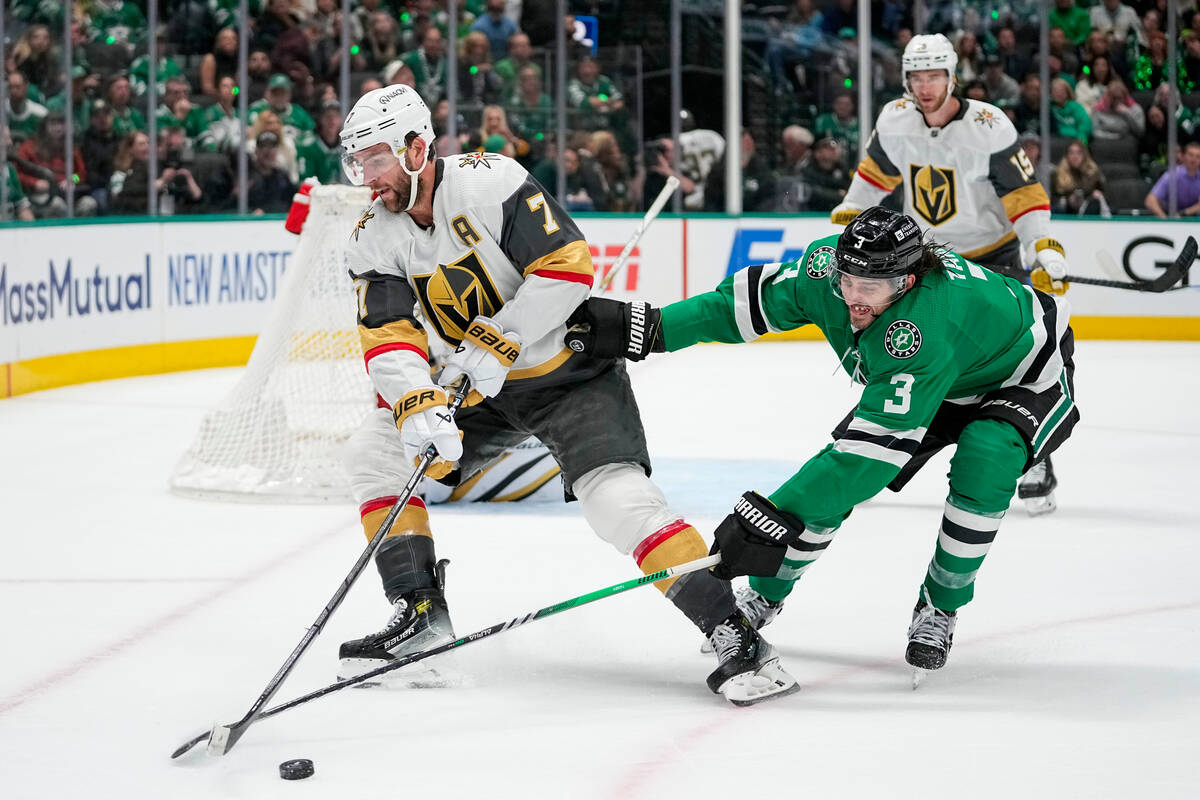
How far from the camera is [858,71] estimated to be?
31.8 ft

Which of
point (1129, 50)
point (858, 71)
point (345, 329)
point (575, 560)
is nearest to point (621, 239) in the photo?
point (858, 71)

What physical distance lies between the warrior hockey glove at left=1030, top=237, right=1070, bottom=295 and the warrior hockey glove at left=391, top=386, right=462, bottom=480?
227cm

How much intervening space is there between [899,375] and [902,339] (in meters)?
0.06

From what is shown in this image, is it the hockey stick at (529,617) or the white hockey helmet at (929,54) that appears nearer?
the hockey stick at (529,617)

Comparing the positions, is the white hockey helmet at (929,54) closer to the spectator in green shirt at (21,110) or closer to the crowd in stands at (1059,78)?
the spectator in green shirt at (21,110)

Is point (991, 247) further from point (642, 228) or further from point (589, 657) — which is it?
point (589, 657)

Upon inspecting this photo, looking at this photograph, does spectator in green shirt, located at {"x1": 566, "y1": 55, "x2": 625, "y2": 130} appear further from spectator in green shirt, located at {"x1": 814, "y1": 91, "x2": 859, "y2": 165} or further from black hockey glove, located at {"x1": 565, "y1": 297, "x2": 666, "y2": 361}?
black hockey glove, located at {"x1": 565, "y1": 297, "x2": 666, "y2": 361}

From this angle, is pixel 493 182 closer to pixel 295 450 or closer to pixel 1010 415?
pixel 1010 415

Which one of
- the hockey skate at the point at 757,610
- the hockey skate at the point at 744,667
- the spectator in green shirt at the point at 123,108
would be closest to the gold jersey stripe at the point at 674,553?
the hockey skate at the point at 744,667

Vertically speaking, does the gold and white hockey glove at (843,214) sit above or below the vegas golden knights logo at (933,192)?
below

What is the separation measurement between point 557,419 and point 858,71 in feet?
23.9

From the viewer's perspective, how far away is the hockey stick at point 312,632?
2471 millimetres

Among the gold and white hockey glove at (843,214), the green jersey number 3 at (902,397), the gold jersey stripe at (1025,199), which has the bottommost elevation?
the green jersey number 3 at (902,397)

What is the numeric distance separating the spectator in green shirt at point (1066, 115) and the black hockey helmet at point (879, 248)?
23.9 feet
